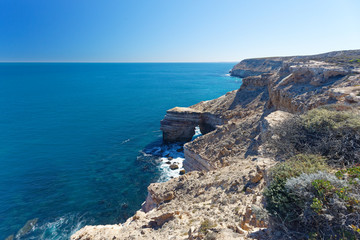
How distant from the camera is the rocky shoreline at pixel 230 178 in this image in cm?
706

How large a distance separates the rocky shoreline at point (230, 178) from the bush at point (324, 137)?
1062 millimetres

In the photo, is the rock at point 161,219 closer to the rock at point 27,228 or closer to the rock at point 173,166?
the rock at point 27,228

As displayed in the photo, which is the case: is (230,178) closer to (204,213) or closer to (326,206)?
(204,213)

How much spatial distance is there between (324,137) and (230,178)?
4.70m

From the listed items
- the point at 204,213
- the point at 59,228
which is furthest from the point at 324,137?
the point at 59,228

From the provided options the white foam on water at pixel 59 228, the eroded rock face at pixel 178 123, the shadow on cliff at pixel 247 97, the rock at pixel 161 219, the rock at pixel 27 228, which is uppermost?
the shadow on cliff at pixel 247 97

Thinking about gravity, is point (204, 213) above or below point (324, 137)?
below

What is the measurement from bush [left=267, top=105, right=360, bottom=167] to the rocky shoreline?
3.48 ft

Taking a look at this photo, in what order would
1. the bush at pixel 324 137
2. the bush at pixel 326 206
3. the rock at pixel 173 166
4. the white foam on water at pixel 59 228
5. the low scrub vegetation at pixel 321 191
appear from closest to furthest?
the bush at pixel 326 206 < the low scrub vegetation at pixel 321 191 < the bush at pixel 324 137 < the white foam on water at pixel 59 228 < the rock at pixel 173 166

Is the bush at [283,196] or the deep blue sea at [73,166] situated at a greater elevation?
the bush at [283,196]

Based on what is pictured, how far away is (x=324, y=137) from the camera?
7.63 m

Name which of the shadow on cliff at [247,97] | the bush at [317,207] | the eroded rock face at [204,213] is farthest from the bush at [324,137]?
the shadow on cliff at [247,97]

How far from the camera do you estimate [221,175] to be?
38.3ft

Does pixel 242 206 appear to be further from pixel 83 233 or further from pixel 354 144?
pixel 83 233
